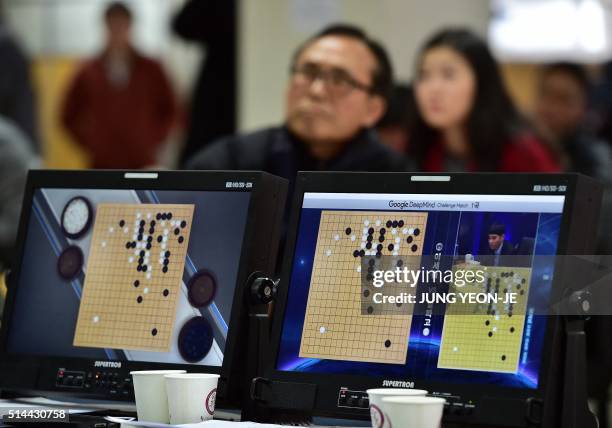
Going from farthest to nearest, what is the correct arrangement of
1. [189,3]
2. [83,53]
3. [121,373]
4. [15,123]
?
[83,53] < [15,123] < [189,3] < [121,373]

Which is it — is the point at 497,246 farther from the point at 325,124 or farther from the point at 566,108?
the point at 566,108

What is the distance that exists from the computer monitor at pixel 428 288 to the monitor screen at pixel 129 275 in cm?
12

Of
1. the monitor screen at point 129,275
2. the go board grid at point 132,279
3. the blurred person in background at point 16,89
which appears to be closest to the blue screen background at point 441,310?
the monitor screen at point 129,275

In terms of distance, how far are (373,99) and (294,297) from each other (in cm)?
144

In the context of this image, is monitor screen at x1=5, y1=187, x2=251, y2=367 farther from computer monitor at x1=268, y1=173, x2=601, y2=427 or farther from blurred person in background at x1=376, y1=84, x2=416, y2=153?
blurred person in background at x1=376, y1=84, x2=416, y2=153

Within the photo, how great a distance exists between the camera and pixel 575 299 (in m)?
1.74

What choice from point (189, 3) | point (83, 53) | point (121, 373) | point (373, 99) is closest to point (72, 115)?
point (83, 53)

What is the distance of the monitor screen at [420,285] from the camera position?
5.75ft

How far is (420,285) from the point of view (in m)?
1.84

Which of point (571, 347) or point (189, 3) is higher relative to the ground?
point (189, 3)

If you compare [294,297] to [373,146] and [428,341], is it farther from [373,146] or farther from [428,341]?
[373,146]

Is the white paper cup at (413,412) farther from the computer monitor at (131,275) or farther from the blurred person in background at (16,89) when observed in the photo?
the blurred person in background at (16,89)

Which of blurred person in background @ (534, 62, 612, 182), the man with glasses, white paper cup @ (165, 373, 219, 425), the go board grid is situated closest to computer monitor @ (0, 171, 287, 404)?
the go board grid

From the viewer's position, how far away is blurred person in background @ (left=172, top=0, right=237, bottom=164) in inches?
206
